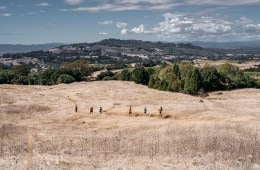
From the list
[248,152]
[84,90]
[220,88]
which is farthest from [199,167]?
[220,88]

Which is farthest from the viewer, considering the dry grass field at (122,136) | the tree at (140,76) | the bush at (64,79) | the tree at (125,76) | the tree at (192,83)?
the tree at (125,76)

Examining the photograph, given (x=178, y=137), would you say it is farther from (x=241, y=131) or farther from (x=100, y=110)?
(x=100, y=110)

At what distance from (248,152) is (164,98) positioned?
168ft

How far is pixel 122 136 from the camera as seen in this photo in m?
51.6

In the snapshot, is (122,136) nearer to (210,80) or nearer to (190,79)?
(190,79)

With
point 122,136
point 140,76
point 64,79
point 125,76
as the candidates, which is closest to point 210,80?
point 140,76

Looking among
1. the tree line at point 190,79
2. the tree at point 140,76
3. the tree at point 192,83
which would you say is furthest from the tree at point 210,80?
the tree at point 140,76

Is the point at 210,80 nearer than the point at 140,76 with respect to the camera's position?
Yes

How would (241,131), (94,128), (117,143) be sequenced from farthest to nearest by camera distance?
1. (94,128)
2. (241,131)
3. (117,143)

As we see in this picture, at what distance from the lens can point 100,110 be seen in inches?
2800

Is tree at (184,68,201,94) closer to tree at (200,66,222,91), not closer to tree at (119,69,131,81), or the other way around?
tree at (200,66,222,91)

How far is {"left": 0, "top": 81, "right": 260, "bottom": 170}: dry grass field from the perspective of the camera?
37.8 m

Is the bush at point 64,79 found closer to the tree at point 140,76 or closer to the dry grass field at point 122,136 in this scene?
the tree at point 140,76

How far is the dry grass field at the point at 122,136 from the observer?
3778cm
